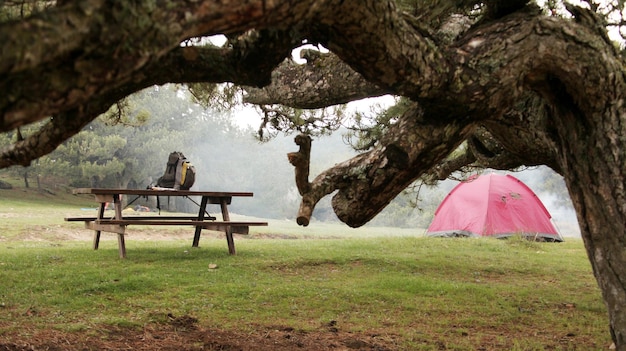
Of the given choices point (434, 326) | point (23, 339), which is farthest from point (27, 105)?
point (434, 326)

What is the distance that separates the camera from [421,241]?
11281 millimetres

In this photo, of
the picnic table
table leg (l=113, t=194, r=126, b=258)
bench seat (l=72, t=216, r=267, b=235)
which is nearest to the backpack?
the picnic table

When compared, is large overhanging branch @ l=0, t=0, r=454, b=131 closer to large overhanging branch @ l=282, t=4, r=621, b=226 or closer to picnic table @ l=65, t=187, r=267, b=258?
large overhanging branch @ l=282, t=4, r=621, b=226

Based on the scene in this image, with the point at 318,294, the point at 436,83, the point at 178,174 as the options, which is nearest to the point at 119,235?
the point at 178,174

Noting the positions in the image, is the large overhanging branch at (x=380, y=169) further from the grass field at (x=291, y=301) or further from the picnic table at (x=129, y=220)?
the picnic table at (x=129, y=220)

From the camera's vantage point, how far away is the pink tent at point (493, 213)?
45.3 ft

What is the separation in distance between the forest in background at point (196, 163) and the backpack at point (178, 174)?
1260 millimetres

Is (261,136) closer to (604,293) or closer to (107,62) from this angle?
(604,293)

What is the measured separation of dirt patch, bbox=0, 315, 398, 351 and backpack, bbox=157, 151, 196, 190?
216 inches

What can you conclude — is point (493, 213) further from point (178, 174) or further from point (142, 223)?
point (142, 223)

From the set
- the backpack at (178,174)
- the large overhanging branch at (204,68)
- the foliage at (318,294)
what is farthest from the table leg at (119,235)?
the large overhanging branch at (204,68)

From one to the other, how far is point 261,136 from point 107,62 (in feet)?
26.7

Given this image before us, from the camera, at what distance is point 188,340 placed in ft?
12.4

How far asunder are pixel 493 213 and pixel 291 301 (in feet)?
32.7
